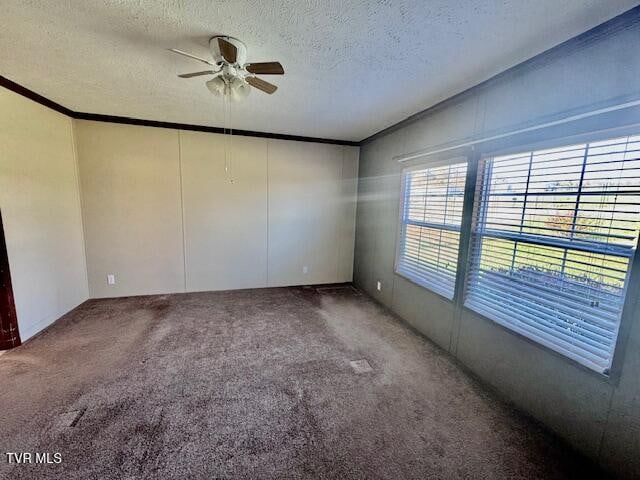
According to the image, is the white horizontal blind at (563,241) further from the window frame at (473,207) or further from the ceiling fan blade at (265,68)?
the ceiling fan blade at (265,68)

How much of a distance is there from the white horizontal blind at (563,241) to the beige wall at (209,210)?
2.72m

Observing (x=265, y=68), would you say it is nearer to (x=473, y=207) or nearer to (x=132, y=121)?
(x=473, y=207)

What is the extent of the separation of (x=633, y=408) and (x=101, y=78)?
14.8ft

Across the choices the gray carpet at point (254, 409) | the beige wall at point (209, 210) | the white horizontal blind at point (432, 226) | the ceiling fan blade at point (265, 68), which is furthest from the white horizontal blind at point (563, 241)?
the beige wall at point (209, 210)

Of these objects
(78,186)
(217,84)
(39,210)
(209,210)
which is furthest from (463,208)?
(78,186)

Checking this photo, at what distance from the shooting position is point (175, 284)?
4.14 metres

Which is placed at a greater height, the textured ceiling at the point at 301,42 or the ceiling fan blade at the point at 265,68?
the textured ceiling at the point at 301,42

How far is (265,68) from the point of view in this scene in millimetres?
1894

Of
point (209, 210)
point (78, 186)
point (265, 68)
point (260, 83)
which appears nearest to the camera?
point (265, 68)

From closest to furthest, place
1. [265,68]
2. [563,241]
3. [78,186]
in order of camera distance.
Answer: [563,241], [265,68], [78,186]

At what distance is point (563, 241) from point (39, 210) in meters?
4.87

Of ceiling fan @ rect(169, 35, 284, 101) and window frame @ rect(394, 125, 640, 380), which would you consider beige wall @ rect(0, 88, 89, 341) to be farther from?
window frame @ rect(394, 125, 640, 380)

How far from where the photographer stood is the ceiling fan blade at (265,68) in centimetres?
184

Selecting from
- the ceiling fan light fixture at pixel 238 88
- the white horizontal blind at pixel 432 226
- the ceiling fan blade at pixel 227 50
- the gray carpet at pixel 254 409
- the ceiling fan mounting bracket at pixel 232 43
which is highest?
the ceiling fan mounting bracket at pixel 232 43
